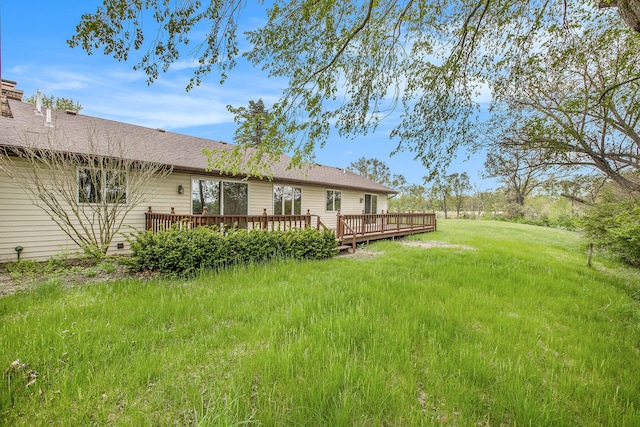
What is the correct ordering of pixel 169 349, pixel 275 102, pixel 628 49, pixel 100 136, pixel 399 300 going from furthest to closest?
pixel 100 136 < pixel 628 49 < pixel 275 102 < pixel 399 300 < pixel 169 349

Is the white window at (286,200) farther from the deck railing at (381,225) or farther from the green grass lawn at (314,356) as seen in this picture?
the green grass lawn at (314,356)

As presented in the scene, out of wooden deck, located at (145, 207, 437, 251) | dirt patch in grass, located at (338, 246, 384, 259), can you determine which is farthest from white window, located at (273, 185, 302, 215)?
dirt patch in grass, located at (338, 246, 384, 259)

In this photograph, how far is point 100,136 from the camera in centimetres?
865

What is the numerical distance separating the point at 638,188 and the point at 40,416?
10.7 metres

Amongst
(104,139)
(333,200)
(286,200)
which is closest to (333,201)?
(333,200)

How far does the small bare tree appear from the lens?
6457 mm

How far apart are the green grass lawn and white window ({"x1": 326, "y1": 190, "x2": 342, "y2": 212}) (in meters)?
10.2

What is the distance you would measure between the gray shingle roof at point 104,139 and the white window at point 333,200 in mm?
2120

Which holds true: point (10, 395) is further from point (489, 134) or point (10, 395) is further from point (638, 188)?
point (638, 188)

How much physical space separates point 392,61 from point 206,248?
5.43 metres


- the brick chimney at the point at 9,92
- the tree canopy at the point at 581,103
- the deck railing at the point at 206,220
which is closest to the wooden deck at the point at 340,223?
the deck railing at the point at 206,220

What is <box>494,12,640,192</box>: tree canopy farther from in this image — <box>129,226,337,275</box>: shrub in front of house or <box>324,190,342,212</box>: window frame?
<box>324,190,342,212</box>: window frame

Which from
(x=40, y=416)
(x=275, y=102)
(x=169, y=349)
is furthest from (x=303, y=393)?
(x=275, y=102)

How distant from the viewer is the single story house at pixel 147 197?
6770 millimetres
